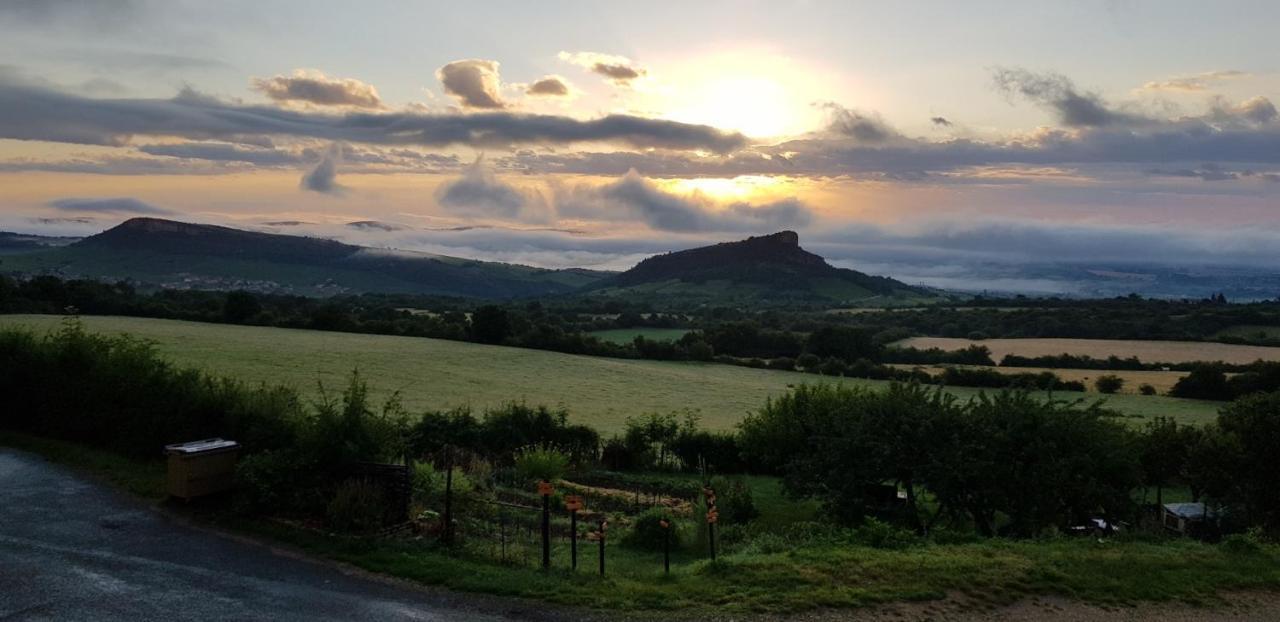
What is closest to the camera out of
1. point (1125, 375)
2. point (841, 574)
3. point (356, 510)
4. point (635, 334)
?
point (841, 574)

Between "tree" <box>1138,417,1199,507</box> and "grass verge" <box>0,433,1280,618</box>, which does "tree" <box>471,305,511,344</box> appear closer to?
"tree" <box>1138,417,1199,507</box>

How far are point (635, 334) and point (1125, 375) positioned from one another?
54.1 m

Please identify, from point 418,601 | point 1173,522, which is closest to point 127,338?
point 418,601

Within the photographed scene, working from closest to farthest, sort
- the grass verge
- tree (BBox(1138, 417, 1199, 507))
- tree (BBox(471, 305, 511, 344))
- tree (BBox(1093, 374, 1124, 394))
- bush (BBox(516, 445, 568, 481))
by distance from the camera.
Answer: the grass verge
bush (BBox(516, 445, 568, 481))
tree (BBox(1138, 417, 1199, 507))
tree (BBox(1093, 374, 1124, 394))
tree (BBox(471, 305, 511, 344))

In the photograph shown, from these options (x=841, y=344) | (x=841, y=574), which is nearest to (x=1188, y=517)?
(x=841, y=574)

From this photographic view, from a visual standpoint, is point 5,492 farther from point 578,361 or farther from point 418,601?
point 578,361

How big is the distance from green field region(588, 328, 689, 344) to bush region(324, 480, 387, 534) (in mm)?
79509

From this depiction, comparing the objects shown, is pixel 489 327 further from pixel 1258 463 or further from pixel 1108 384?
pixel 1258 463

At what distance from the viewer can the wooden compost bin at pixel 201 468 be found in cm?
1617

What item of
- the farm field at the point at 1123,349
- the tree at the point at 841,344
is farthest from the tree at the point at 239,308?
the farm field at the point at 1123,349

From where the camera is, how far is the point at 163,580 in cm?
1238

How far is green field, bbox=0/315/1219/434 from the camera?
50219 millimetres

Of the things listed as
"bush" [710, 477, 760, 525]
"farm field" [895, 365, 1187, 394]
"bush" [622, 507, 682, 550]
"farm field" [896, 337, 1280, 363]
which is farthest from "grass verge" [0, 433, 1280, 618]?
"farm field" [896, 337, 1280, 363]

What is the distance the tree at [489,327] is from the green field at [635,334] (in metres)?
14.4
